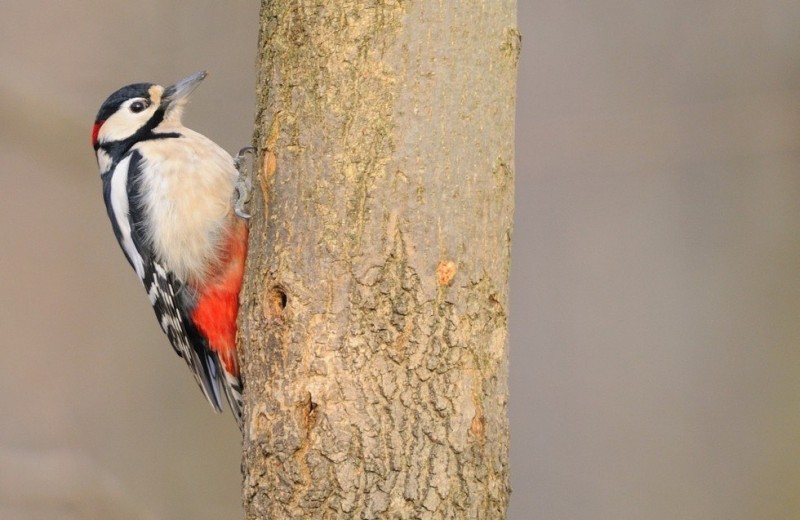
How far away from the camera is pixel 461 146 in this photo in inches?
86.0

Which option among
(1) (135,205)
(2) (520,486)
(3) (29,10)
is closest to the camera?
(1) (135,205)

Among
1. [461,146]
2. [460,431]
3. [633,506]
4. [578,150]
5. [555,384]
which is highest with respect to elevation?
[578,150]

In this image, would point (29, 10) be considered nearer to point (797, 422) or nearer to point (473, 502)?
point (473, 502)

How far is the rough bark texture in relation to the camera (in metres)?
2.10

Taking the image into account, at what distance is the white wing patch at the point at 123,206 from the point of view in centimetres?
324

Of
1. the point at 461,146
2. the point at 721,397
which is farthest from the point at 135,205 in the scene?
the point at 721,397

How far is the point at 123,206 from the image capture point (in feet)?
10.6

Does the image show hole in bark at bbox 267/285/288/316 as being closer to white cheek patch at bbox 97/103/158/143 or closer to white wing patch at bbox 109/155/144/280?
white wing patch at bbox 109/155/144/280

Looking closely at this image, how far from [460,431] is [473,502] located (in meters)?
0.16

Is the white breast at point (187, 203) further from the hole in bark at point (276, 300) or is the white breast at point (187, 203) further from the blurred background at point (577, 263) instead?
the blurred background at point (577, 263)

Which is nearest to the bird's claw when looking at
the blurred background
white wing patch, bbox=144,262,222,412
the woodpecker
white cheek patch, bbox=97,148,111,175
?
the woodpecker

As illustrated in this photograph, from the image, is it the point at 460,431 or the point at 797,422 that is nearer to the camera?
the point at 460,431

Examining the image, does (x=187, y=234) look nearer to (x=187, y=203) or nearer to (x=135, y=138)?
(x=187, y=203)

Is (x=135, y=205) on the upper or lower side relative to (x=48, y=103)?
lower
